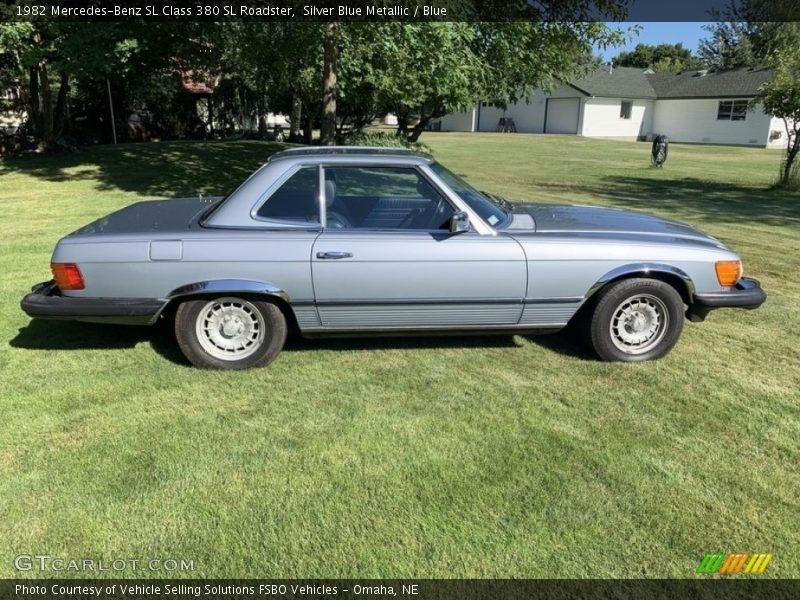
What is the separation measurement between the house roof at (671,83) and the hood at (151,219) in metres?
42.8

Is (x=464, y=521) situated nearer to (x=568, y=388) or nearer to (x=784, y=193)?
(x=568, y=388)

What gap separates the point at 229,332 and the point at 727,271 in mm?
3507

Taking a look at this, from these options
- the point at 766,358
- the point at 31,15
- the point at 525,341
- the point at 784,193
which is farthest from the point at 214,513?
the point at 784,193

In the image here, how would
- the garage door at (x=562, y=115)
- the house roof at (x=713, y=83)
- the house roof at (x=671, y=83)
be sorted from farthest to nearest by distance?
the garage door at (x=562, y=115)
the house roof at (x=671, y=83)
the house roof at (x=713, y=83)

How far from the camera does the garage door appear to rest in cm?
4684

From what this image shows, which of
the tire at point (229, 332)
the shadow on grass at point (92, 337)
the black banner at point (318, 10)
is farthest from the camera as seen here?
the black banner at point (318, 10)

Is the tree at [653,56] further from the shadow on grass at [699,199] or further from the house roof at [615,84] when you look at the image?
the shadow on grass at [699,199]

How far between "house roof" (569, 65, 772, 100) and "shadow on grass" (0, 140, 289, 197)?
105ft

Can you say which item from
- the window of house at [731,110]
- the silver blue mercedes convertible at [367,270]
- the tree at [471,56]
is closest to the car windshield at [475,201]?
the silver blue mercedes convertible at [367,270]

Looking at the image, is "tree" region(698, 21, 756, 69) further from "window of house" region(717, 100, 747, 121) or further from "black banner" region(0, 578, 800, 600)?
"black banner" region(0, 578, 800, 600)

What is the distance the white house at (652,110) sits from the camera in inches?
1571

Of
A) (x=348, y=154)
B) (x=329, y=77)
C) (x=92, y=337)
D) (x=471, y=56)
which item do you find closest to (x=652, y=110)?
(x=471, y=56)

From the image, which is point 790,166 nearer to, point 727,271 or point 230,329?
point 727,271

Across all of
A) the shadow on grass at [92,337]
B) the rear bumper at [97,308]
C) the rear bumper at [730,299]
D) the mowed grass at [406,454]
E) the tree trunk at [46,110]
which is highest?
the tree trunk at [46,110]
